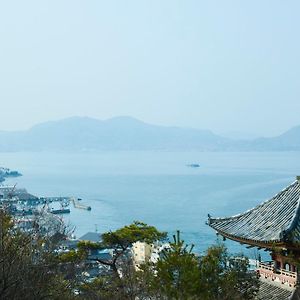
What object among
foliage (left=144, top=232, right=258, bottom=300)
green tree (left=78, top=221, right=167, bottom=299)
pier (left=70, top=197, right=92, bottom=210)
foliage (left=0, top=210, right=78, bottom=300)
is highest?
foliage (left=0, top=210, right=78, bottom=300)

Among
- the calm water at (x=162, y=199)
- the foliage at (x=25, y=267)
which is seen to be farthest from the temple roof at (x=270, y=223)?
the calm water at (x=162, y=199)

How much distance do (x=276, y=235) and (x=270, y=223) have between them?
828mm

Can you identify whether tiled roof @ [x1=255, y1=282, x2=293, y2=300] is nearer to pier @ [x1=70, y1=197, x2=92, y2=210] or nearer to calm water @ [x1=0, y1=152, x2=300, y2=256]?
calm water @ [x1=0, y1=152, x2=300, y2=256]

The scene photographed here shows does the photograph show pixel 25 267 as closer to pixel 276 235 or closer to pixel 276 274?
pixel 276 235

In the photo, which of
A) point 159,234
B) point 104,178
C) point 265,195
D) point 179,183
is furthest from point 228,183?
point 159,234

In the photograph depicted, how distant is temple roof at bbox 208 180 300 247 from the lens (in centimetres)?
807

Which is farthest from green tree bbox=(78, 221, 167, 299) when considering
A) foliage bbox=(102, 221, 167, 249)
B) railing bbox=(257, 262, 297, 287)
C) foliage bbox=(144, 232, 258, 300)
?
railing bbox=(257, 262, 297, 287)

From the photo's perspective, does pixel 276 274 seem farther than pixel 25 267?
Yes

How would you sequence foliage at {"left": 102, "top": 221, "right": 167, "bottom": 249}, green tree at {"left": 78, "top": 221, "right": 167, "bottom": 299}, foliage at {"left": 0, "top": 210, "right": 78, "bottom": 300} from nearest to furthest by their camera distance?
1. foliage at {"left": 0, "top": 210, "right": 78, "bottom": 300}
2. green tree at {"left": 78, "top": 221, "right": 167, "bottom": 299}
3. foliage at {"left": 102, "top": 221, "right": 167, "bottom": 249}

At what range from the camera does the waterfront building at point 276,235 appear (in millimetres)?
8055

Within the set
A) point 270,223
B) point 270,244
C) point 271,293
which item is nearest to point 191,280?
point 270,244

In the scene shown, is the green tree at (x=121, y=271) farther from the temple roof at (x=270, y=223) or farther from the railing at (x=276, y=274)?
the railing at (x=276, y=274)

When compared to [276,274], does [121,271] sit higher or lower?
lower

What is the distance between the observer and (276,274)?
8.92m
